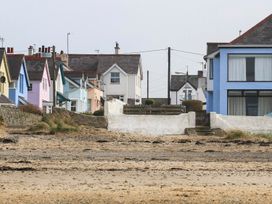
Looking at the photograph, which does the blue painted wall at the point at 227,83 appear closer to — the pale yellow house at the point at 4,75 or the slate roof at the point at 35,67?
the pale yellow house at the point at 4,75

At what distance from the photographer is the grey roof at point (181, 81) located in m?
115

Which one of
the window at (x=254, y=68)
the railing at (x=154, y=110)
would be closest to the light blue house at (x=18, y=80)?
the railing at (x=154, y=110)

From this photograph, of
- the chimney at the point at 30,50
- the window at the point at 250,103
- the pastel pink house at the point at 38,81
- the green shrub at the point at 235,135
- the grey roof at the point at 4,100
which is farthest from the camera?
the chimney at the point at 30,50

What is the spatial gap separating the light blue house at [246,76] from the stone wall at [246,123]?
28.8ft

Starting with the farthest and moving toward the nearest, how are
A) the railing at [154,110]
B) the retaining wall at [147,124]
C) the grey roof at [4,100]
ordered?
the railing at [154,110] < the grey roof at [4,100] < the retaining wall at [147,124]

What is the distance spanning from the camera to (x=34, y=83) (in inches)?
2744

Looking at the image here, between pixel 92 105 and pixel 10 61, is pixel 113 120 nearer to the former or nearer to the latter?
pixel 10 61

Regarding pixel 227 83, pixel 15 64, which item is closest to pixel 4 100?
pixel 15 64

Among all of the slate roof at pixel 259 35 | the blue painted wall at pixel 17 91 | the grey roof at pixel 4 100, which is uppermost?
the slate roof at pixel 259 35

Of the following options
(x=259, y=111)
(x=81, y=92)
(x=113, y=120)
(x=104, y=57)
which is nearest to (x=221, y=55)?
(x=259, y=111)

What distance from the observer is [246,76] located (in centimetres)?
5359

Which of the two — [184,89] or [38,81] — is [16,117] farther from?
[184,89]

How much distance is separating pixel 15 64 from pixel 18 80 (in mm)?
2110

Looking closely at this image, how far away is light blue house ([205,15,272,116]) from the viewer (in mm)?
53500
